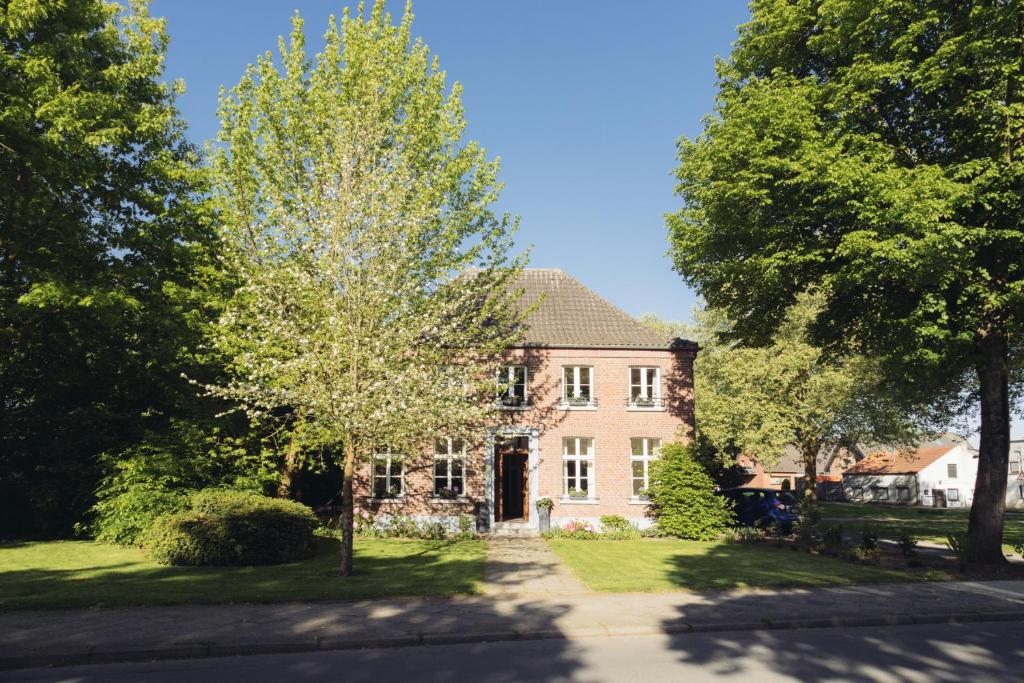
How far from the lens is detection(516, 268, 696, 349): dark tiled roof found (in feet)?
79.2

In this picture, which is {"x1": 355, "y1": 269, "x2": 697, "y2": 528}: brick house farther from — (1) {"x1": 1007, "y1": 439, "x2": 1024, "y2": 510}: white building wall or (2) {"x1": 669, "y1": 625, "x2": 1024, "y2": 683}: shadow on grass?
(1) {"x1": 1007, "y1": 439, "x2": 1024, "y2": 510}: white building wall

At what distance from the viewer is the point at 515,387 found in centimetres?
2406

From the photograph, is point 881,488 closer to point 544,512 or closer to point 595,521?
point 595,521

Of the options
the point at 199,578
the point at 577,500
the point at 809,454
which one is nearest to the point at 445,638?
the point at 199,578

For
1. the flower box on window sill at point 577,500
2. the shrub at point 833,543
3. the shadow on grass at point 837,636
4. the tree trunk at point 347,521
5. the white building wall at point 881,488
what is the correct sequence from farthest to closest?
the white building wall at point 881,488 < the flower box on window sill at point 577,500 < the shrub at point 833,543 < the tree trunk at point 347,521 < the shadow on grass at point 837,636

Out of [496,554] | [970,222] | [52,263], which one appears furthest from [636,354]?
[52,263]

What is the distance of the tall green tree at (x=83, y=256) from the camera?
49.8ft

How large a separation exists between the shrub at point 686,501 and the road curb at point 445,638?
1067cm

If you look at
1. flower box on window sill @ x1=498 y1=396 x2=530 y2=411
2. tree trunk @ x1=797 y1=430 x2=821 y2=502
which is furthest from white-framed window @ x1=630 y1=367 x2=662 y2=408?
tree trunk @ x1=797 y1=430 x2=821 y2=502

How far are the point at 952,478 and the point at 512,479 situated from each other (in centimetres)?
4821

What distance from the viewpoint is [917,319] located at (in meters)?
14.1

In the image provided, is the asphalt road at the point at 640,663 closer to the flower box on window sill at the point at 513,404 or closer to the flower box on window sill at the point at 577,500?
the flower box on window sill at the point at 577,500

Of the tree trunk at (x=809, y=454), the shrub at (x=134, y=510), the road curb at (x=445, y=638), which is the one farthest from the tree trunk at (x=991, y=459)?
the shrub at (x=134, y=510)

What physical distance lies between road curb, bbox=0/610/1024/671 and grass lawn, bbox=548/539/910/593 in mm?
2647
